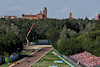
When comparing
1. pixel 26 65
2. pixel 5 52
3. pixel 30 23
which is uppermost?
pixel 30 23

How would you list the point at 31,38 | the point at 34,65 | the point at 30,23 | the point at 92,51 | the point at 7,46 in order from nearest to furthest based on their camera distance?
1. the point at 34,65
2. the point at 7,46
3. the point at 92,51
4. the point at 31,38
5. the point at 30,23

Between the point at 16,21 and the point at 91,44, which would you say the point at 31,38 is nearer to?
the point at 16,21

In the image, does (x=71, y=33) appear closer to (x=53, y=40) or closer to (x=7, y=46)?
(x=53, y=40)

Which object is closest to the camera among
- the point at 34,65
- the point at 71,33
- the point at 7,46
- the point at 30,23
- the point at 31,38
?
the point at 34,65

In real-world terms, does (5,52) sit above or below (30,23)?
below

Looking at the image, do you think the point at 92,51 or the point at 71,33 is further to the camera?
the point at 71,33

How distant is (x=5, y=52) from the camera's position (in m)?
53.0

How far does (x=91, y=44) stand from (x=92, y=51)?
3.61 meters

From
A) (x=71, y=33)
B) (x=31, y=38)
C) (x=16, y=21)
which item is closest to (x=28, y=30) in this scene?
(x=31, y=38)

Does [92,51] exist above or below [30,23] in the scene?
below

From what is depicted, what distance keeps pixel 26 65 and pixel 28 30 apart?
282 feet

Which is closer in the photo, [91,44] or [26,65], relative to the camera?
[26,65]

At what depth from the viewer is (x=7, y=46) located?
2153 inches

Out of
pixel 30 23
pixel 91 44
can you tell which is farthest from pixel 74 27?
pixel 91 44
